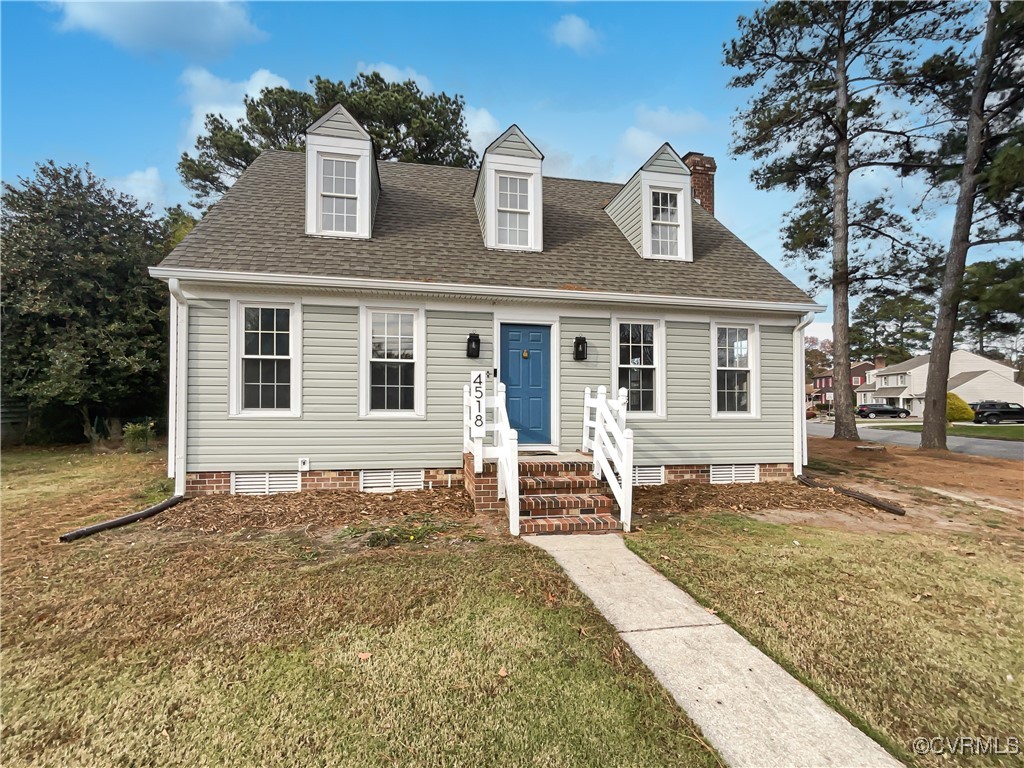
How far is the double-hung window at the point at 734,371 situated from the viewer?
314 inches

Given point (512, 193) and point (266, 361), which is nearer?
point (266, 361)

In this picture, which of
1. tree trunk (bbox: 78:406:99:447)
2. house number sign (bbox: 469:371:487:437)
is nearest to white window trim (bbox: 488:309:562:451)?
house number sign (bbox: 469:371:487:437)

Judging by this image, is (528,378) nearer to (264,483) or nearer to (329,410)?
(329,410)

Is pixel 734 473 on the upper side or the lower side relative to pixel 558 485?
lower

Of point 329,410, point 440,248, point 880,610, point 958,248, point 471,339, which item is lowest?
point 880,610

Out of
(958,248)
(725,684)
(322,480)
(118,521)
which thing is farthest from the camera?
(958,248)

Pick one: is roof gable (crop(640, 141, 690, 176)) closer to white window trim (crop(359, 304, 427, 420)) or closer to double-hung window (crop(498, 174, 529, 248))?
double-hung window (crop(498, 174, 529, 248))

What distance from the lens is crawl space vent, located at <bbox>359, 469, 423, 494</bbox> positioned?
6.88m

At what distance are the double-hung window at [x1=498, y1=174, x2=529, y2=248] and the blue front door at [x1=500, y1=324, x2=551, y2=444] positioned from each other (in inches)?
72.1

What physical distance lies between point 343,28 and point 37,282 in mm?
10155

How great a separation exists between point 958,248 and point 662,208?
10844mm

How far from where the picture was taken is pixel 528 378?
7.38m

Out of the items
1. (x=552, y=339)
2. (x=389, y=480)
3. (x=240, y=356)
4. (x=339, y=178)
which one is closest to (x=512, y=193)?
(x=552, y=339)

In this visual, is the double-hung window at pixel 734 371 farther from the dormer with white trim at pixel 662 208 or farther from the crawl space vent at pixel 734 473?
the dormer with white trim at pixel 662 208
